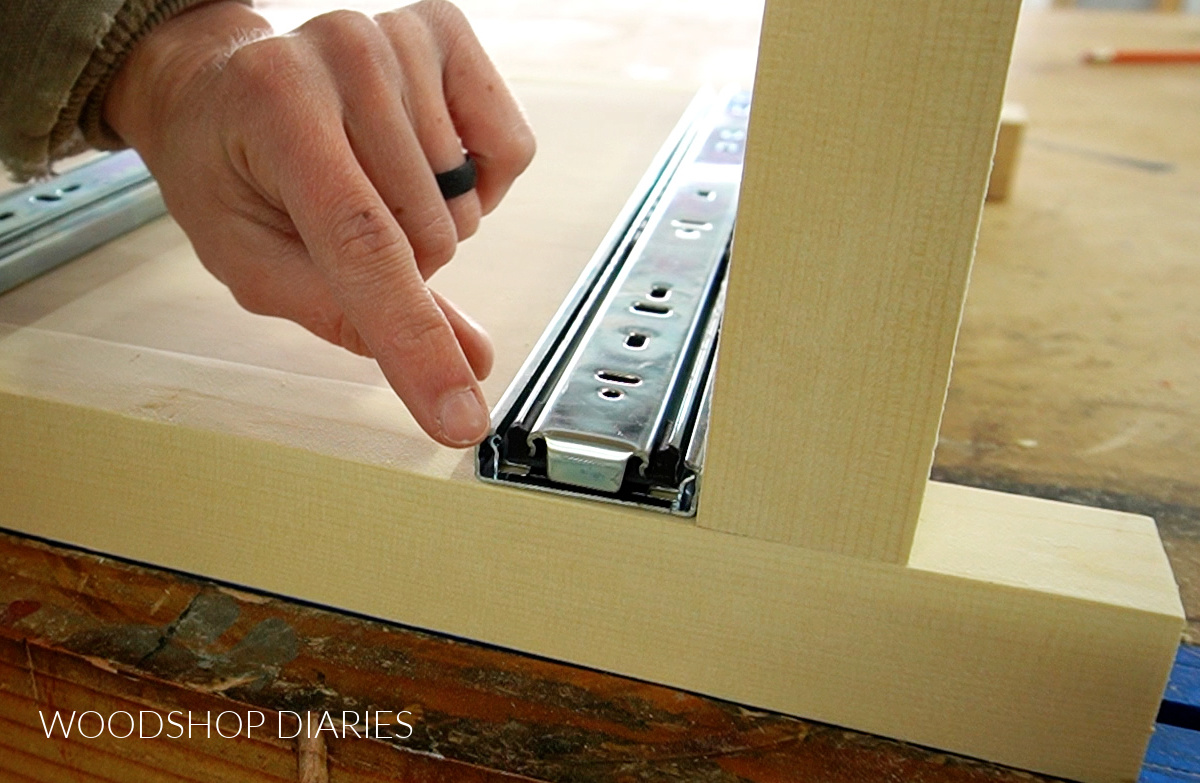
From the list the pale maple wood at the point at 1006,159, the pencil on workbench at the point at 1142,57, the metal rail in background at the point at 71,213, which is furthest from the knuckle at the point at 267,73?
the pencil on workbench at the point at 1142,57

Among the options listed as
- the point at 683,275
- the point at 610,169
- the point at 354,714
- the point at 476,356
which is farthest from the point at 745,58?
the point at 354,714

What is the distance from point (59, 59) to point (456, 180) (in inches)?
9.3

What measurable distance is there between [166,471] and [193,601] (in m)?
0.07

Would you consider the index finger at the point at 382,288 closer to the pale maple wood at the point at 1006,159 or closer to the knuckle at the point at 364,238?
the knuckle at the point at 364,238

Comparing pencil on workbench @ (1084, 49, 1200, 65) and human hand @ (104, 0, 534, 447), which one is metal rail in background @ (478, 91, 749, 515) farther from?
pencil on workbench @ (1084, 49, 1200, 65)

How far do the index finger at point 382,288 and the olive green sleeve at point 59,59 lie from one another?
0.62 feet

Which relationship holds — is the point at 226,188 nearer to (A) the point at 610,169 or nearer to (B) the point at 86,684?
(B) the point at 86,684

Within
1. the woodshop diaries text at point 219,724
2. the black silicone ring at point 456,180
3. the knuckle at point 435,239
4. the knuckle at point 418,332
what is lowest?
the woodshop diaries text at point 219,724

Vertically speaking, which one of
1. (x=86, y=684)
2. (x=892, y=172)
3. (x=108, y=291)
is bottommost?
(x=86, y=684)

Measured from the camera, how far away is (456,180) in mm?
551

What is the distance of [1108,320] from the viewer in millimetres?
842

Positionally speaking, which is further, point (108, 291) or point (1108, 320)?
point (1108, 320)

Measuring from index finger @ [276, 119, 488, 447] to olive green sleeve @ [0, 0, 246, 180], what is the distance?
19 cm

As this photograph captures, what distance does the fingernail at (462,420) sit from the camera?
1.37 ft
